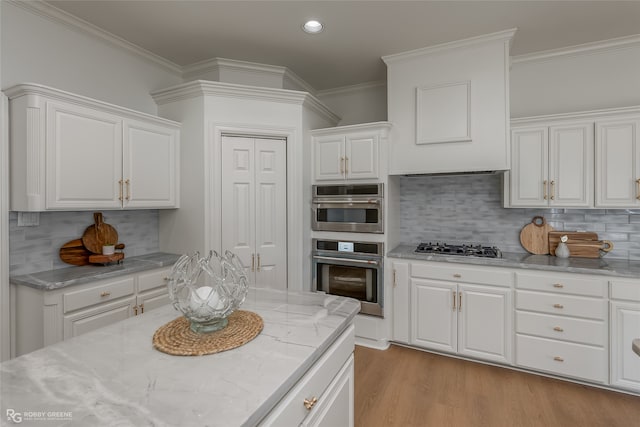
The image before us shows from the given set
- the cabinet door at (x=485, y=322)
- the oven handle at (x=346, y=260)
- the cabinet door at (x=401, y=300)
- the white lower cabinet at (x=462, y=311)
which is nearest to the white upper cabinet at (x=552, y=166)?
the white lower cabinet at (x=462, y=311)

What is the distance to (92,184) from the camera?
7.79ft

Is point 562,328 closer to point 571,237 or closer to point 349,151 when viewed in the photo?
point 571,237

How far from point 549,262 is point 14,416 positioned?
3.25m

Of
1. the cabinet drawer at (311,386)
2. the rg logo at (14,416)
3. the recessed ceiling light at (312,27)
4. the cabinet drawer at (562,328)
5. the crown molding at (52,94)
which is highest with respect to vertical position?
the recessed ceiling light at (312,27)

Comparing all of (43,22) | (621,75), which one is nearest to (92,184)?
(43,22)

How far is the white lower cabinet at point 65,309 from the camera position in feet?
6.73

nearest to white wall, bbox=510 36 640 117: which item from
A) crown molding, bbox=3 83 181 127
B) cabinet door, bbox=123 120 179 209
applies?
cabinet door, bbox=123 120 179 209

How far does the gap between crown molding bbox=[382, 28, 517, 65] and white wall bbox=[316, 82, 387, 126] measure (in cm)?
67

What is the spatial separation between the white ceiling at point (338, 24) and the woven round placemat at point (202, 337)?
2.26 m

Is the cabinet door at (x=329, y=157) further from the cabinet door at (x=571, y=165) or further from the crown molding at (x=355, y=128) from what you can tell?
the cabinet door at (x=571, y=165)

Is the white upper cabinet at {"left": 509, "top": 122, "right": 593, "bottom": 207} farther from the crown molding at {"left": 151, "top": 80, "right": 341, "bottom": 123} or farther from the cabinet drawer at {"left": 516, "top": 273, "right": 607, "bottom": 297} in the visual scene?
the crown molding at {"left": 151, "top": 80, "right": 341, "bottom": 123}

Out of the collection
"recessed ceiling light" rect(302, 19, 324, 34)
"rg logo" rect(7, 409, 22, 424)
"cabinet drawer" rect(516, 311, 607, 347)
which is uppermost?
"recessed ceiling light" rect(302, 19, 324, 34)

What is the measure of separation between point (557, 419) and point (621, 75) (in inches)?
116

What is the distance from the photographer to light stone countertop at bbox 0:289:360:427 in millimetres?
743
